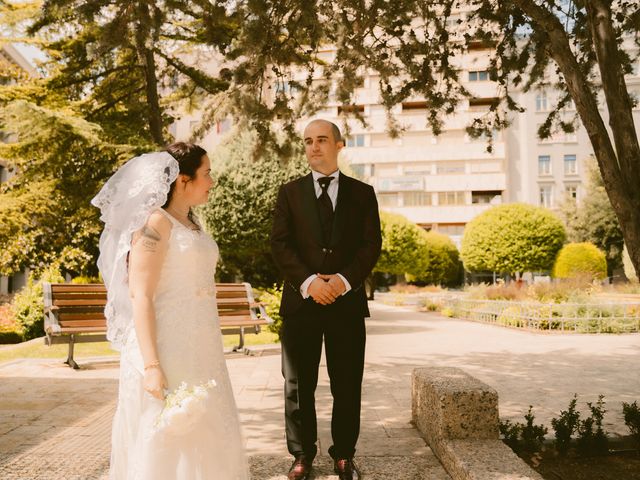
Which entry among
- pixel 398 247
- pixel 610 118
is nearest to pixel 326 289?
pixel 610 118

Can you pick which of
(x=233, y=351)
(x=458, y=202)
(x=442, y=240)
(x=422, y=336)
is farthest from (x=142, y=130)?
(x=458, y=202)

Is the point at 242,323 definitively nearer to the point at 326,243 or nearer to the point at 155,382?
the point at 326,243

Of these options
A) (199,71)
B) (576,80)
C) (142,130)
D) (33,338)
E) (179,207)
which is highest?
(199,71)

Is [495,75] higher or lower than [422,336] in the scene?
higher

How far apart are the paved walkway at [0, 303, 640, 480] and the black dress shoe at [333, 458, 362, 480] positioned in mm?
94

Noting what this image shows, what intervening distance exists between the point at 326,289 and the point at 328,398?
125 inches

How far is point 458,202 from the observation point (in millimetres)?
57156

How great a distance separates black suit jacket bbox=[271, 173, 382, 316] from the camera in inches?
148

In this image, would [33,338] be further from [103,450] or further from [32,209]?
[103,450]

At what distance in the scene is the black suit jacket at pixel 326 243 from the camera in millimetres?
3766

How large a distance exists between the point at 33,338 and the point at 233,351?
594 centimetres

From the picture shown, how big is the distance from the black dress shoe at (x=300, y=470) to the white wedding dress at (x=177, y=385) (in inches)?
38.5

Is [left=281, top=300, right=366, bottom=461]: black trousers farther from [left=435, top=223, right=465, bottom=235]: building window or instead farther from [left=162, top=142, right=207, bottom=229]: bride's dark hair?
[left=435, top=223, right=465, bottom=235]: building window

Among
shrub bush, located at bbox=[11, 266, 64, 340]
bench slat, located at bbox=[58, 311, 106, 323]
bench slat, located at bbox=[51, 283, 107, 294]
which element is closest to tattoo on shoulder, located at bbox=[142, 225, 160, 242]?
bench slat, located at bbox=[58, 311, 106, 323]
